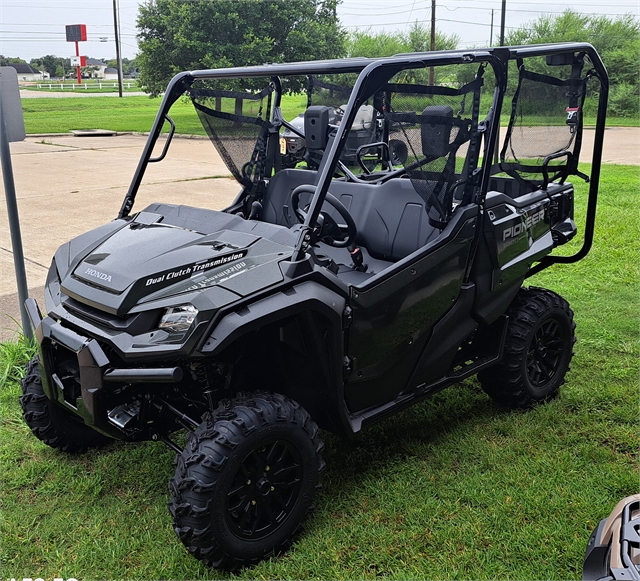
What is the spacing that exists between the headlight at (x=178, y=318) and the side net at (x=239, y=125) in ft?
5.22

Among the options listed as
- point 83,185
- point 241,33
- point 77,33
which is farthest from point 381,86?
point 77,33

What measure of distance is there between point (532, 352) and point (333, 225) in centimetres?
146

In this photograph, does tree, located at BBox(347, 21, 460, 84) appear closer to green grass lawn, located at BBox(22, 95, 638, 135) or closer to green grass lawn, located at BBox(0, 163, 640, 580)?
green grass lawn, located at BBox(22, 95, 638, 135)

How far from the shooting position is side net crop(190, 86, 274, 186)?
155 inches

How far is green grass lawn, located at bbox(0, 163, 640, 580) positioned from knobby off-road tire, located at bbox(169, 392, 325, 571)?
0.13 meters

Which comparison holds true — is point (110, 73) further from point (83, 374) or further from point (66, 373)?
point (83, 374)

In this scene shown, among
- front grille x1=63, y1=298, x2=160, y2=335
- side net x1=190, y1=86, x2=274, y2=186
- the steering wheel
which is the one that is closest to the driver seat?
side net x1=190, y1=86, x2=274, y2=186

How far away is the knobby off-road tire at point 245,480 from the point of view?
2662 millimetres

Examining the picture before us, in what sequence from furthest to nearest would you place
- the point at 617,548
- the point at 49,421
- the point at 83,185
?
the point at 83,185, the point at 49,421, the point at 617,548

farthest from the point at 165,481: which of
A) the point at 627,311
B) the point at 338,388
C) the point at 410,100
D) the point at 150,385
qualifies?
the point at 627,311

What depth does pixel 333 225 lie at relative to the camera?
3.29 meters

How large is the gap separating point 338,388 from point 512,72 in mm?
1878

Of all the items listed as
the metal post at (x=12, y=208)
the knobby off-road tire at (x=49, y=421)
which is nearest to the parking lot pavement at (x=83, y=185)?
the metal post at (x=12, y=208)

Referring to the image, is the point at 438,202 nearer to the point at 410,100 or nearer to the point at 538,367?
the point at 410,100
